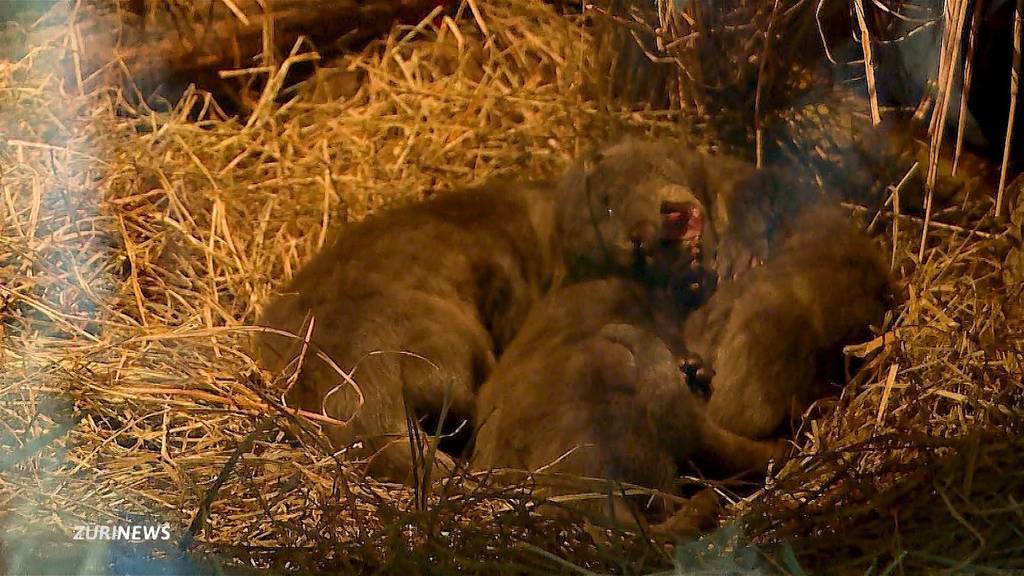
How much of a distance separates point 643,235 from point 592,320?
0.48 meters

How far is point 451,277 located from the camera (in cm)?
357

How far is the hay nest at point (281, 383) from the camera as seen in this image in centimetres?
226

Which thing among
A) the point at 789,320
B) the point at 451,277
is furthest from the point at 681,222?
the point at 451,277

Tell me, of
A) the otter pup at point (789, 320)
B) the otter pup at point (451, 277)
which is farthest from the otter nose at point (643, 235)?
the otter pup at point (789, 320)

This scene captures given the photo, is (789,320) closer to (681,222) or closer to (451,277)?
(681,222)

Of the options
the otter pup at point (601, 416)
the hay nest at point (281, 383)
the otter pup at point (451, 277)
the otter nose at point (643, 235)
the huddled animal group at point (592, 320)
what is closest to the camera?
the hay nest at point (281, 383)

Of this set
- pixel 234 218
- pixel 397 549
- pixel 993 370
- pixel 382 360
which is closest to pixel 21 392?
pixel 382 360

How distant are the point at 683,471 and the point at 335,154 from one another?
2.26 metres

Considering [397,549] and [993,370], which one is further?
[993,370]

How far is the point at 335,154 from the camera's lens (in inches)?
173

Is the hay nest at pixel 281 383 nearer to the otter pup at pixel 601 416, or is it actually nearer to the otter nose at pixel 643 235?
the otter pup at pixel 601 416

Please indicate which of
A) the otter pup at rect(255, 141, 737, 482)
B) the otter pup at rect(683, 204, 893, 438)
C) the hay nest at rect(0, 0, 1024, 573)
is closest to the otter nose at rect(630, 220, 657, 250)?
the otter pup at rect(255, 141, 737, 482)

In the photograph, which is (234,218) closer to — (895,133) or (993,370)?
(895,133)

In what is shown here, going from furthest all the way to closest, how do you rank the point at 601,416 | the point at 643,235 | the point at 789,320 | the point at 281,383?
the point at 643,235 < the point at 789,320 < the point at 281,383 < the point at 601,416
